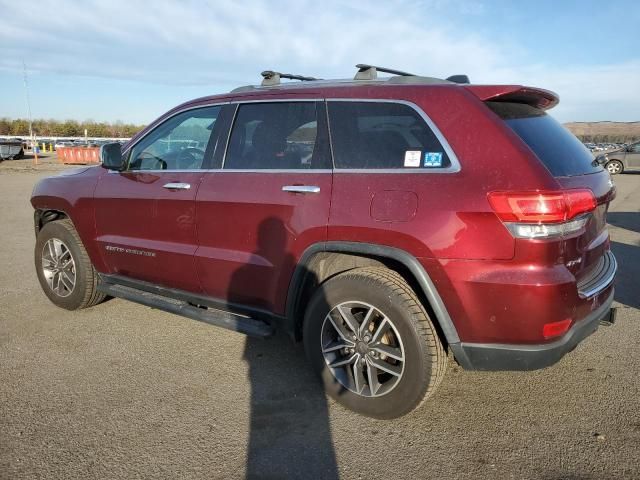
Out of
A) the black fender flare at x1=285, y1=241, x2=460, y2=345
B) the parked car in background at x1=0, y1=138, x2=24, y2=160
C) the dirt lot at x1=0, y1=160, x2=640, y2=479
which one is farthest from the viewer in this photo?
the parked car in background at x1=0, y1=138, x2=24, y2=160

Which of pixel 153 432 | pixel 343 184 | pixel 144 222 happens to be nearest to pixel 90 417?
pixel 153 432

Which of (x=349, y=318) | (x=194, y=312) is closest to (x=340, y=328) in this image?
(x=349, y=318)

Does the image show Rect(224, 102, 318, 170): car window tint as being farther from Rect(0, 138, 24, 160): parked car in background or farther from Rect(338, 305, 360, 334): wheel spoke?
Rect(0, 138, 24, 160): parked car in background

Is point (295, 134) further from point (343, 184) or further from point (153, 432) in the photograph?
point (153, 432)

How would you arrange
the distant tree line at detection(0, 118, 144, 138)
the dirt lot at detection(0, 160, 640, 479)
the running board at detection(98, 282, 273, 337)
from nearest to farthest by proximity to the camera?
the dirt lot at detection(0, 160, 640, 479), the running board at detection(98, 282, 273, 337), the distant tree line at detection(0, 118, 144, 138)

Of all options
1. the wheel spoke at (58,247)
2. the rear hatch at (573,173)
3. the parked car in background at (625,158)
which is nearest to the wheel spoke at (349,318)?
the rear hatch at (573,173)

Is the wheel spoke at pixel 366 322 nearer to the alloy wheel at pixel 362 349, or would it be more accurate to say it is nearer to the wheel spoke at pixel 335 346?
the alloy wheel at pixel 362 349

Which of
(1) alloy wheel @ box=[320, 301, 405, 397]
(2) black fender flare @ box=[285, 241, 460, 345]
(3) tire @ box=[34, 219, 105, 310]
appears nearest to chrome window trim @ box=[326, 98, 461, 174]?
(2) black fender flare @ box=[285, 241, 460, 345]

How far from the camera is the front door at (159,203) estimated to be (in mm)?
3678

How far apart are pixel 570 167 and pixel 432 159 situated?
30.0 inches

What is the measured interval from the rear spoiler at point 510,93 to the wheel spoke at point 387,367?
A: 61.1 inches

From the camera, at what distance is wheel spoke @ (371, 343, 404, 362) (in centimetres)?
282

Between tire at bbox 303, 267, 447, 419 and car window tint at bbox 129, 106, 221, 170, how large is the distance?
1.51m

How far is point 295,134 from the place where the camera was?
329 centimetres
